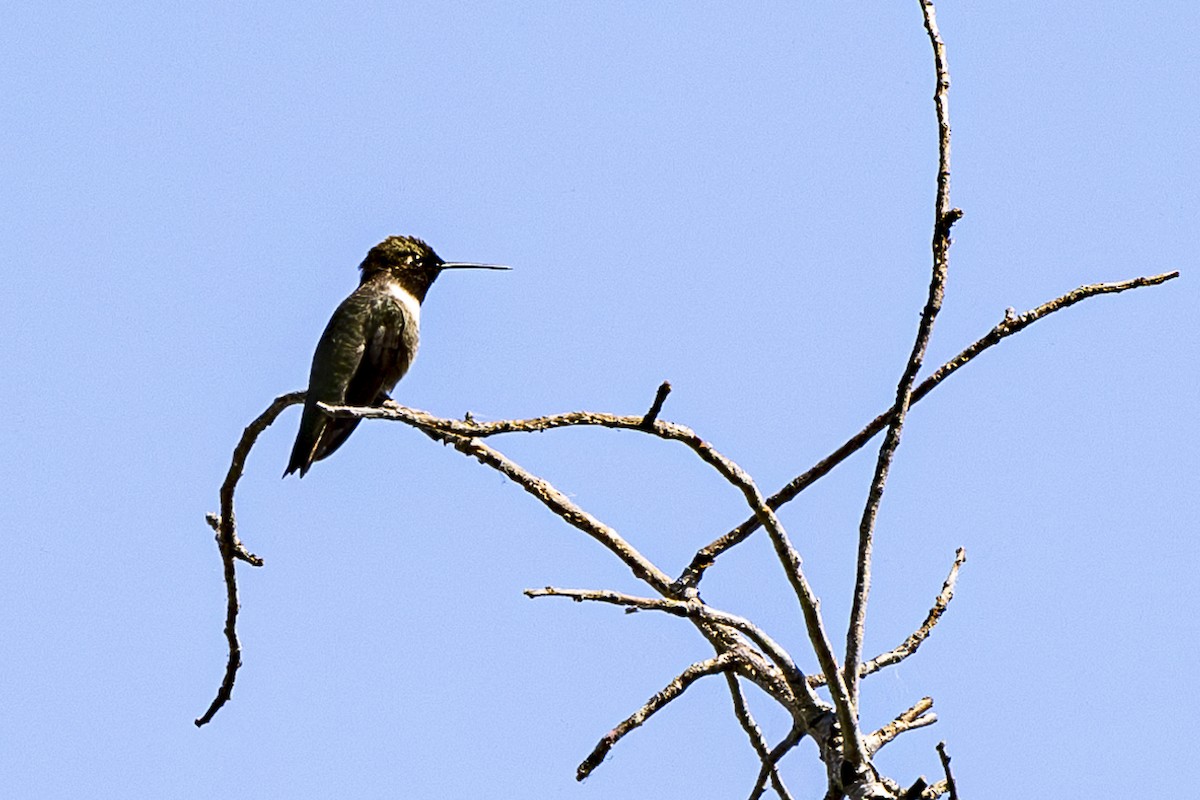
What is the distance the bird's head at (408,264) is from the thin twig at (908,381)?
560cm

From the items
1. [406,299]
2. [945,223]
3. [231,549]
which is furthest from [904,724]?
[406,299]

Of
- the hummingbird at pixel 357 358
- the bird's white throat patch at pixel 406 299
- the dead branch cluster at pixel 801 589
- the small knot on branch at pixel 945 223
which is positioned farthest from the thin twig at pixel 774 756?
the bird's white throat patch at pixel 406 299

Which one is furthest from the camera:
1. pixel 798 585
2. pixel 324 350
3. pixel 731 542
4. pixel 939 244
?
pixel 324 350

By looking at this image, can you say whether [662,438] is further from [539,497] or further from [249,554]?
[249,554]

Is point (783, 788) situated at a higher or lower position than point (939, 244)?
lower

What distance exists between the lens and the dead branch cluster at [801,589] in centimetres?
279

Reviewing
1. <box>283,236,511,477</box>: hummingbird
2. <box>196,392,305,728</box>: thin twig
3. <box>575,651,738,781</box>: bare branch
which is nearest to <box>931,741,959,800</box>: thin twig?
<box>575,651,738,781</box>: bare branch

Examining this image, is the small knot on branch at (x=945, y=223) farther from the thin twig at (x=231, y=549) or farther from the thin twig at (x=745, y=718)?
the thin twig at (x=231, y=549)

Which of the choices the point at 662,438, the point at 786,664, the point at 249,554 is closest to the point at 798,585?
the point at 786,664

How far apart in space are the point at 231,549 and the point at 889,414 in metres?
2.08

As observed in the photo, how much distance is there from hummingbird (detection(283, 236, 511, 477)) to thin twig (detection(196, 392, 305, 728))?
2.73 m

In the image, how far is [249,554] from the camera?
14.0 ft

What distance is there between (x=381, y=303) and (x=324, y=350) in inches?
16.4

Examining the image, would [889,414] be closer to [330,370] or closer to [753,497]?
[753,497]
